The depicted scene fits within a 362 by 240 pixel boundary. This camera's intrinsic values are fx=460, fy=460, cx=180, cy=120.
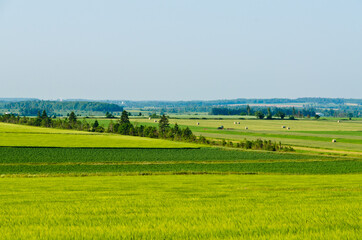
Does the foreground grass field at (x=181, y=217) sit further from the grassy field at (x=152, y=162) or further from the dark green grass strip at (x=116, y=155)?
the dark green grass strip at (x=116, y=155)

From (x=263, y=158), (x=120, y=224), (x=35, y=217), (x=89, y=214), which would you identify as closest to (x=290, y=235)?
(x=120, y=224)

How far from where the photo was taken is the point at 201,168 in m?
52.1

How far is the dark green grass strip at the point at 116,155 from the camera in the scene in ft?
186

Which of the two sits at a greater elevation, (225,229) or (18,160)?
(225,229)

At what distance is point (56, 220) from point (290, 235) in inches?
297

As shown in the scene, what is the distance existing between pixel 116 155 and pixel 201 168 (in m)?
16.0

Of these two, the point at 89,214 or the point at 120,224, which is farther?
the point at 89,214

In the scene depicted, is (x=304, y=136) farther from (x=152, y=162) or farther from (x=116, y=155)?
(x=152, y=162)

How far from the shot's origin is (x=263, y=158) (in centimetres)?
6475

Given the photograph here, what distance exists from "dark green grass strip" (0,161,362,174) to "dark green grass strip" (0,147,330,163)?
580 centimetres

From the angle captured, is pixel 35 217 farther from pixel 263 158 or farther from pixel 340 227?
pixel 263 158

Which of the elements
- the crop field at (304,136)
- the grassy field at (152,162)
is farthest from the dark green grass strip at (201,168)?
the crop field at (304,136)

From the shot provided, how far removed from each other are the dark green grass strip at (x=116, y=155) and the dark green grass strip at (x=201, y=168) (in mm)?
5802

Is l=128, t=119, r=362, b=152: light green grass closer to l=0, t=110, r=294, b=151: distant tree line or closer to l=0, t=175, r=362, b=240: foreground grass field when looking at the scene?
l=0, t=110, r=294, b=151: distant tree line
